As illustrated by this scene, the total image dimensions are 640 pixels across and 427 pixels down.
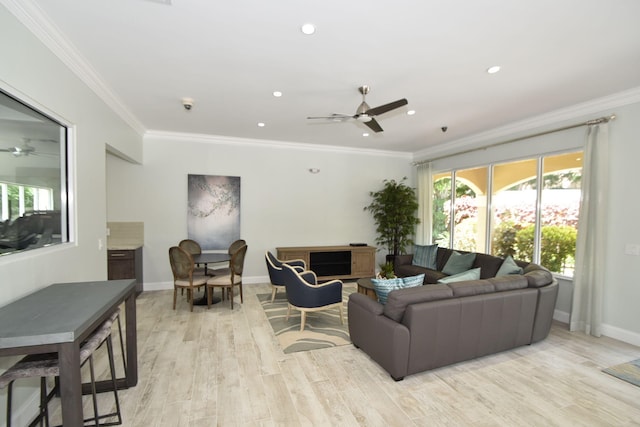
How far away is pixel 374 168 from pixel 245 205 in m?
3.17

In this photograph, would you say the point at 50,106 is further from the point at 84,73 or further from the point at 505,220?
the point at 505,220

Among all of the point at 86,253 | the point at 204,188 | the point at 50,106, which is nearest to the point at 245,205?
the point at 204,188

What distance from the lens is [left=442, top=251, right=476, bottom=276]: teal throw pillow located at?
15.9 feet

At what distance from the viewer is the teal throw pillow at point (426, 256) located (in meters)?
5.60

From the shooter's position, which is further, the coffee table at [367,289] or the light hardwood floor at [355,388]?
the coffee table at [367,289]

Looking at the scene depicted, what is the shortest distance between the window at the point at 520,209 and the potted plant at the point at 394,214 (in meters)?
0.75

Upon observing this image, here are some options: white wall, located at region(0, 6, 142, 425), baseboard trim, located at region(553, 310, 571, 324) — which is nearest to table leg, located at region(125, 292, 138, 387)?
white wall, located at region(0, 6, 142, 425)

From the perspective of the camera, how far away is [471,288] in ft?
9.39

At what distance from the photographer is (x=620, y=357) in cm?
310

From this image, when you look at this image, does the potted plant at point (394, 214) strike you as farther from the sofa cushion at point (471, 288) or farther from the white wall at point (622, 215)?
the sofa cushion at point (471, 288)

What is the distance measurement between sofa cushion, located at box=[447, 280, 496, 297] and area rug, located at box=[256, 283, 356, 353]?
1390 millimetres

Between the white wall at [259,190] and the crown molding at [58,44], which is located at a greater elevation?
the crown molding at [58,44]

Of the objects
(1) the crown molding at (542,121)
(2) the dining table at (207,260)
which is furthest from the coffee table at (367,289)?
(1) the crown molding at (542,121)

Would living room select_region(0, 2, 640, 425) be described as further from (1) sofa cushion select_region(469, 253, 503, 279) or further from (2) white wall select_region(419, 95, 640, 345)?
(1) sofa cushion select_region(469, 253, 503, 279)
